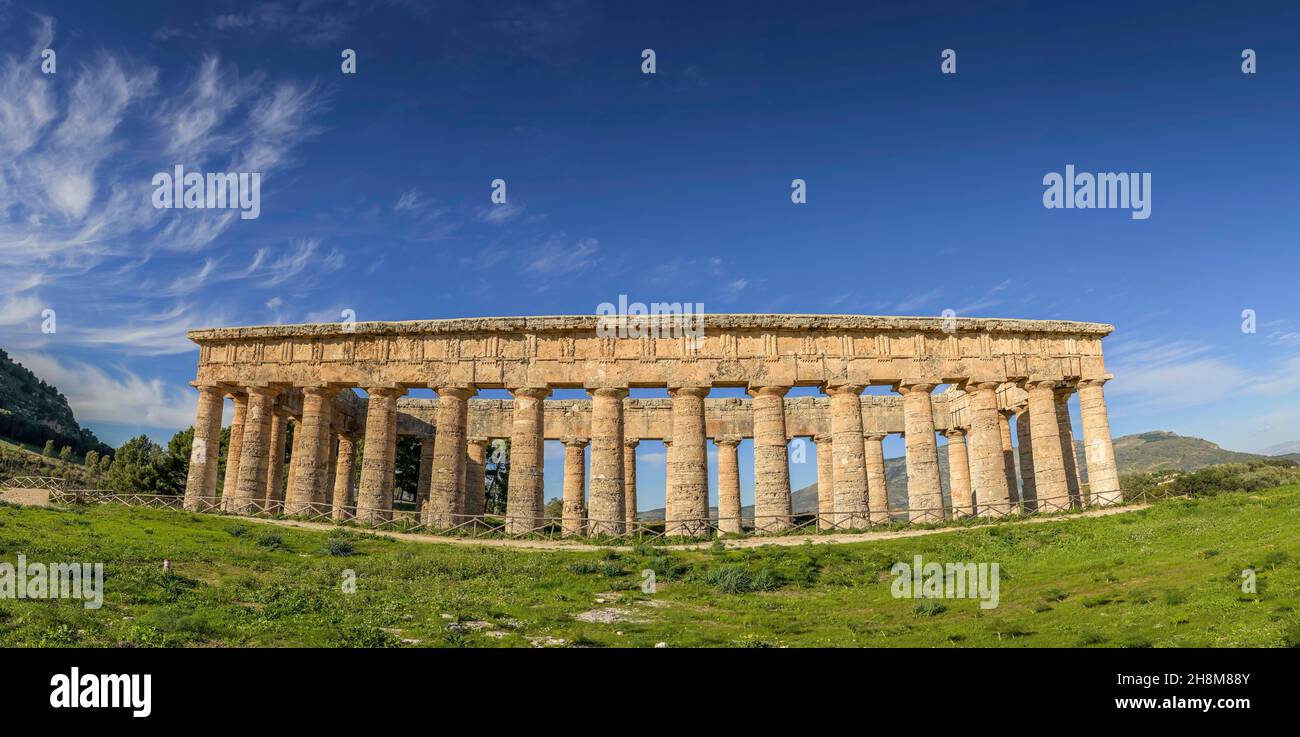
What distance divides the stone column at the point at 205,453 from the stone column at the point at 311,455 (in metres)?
3.98

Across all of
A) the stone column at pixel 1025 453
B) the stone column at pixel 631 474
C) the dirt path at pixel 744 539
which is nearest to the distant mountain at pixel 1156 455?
the stone column at pixel 631 474

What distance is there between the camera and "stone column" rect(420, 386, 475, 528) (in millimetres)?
35719

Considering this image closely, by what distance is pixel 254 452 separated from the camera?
127ft

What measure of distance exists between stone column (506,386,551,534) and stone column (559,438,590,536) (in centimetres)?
177

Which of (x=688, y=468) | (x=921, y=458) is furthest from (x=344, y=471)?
(x=921, y=458)

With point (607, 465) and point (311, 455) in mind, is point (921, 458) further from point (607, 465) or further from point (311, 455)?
point (311, 455)

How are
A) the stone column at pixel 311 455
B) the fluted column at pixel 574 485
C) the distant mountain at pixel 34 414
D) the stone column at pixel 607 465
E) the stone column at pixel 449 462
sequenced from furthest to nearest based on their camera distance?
the distant mountain at pixel 34 414 → the stone column at pixel 311 455 → the fluted column at pixel 574 485 → the stone column at pixel 449 462 → the stone column at pixel 607 465

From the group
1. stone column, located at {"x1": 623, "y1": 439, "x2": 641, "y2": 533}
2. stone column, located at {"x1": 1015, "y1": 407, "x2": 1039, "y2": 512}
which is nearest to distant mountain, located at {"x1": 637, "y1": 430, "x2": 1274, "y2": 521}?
stone column, located at {"x1": 623, "y1": 439, "x2": 641, "y2": 533}

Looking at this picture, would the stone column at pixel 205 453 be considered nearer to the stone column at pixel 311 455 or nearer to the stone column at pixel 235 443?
the stone column at pixel 235 443

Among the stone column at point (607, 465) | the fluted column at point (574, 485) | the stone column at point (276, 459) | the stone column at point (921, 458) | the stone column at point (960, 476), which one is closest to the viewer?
the stone column at point (607, 465)

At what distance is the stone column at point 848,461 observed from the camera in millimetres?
35250
